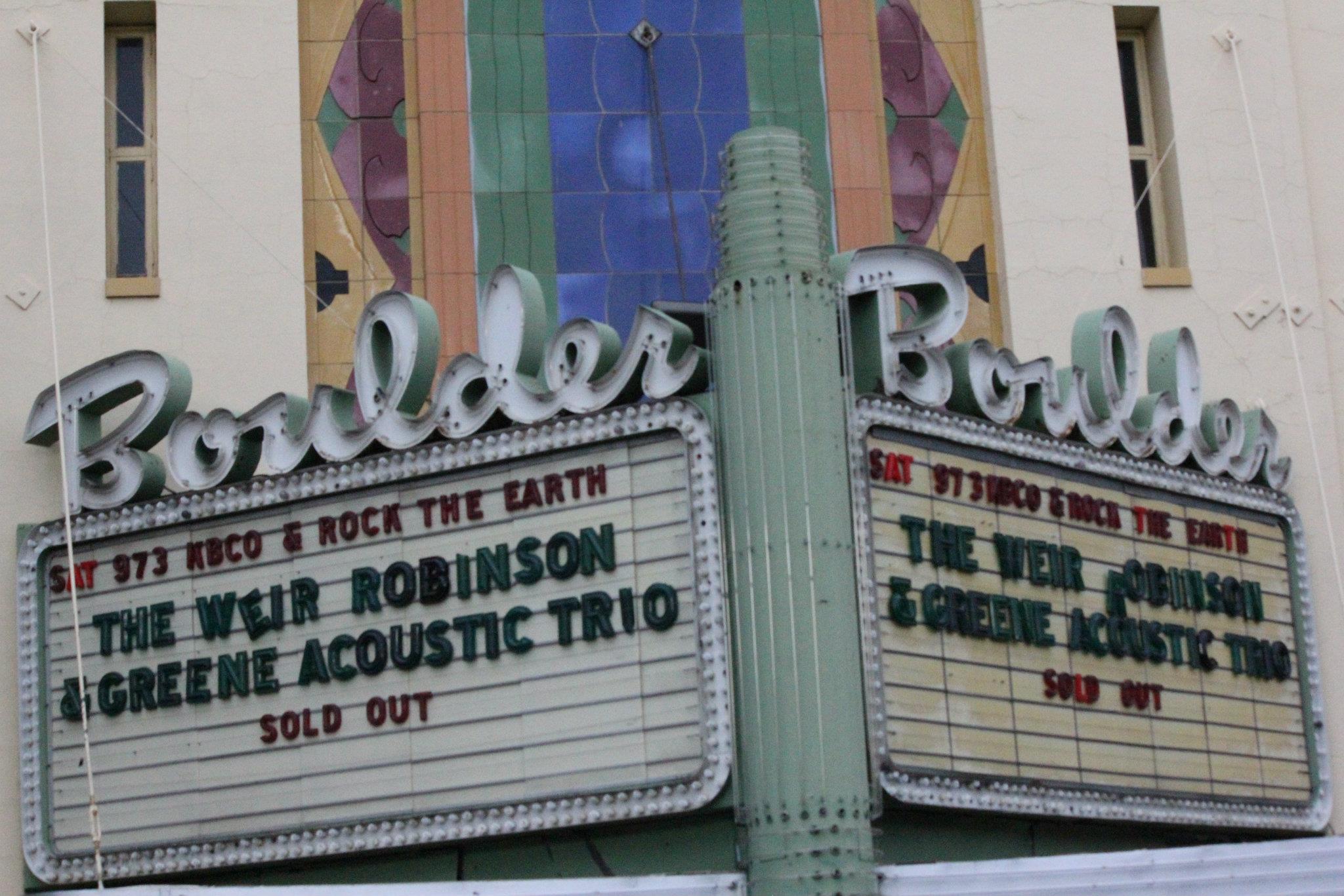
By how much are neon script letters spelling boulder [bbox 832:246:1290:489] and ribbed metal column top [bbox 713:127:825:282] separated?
1.46 ft

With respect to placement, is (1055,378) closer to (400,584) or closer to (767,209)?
(767,209)

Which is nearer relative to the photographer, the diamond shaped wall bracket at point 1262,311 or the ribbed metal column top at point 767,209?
the ribbed metal column top at point 767,209

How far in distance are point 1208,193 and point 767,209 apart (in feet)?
19.4

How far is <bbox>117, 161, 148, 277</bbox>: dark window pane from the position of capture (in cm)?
1936

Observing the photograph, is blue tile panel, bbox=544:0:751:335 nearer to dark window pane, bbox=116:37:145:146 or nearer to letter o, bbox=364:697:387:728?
dark window pane, bbox=116:37:145:146

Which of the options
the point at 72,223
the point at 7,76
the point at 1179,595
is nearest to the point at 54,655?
the point at 72,223

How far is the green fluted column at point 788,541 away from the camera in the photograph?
14.4 m

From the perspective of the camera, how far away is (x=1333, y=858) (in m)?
14.6

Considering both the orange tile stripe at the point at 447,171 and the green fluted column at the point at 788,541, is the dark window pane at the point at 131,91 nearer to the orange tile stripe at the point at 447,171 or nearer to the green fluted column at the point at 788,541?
the orange tile stripe at the point at 447,171

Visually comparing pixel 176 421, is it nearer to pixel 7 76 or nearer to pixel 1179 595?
pixel 7 76

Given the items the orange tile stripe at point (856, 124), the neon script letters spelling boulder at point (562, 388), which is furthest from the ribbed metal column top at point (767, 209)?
the orange tile stripe at point (856, 124)

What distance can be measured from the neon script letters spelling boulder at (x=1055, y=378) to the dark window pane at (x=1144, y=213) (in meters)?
1.57

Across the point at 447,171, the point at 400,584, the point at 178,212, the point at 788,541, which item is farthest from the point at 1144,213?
the point at 178,212

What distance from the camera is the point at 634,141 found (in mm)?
19609
